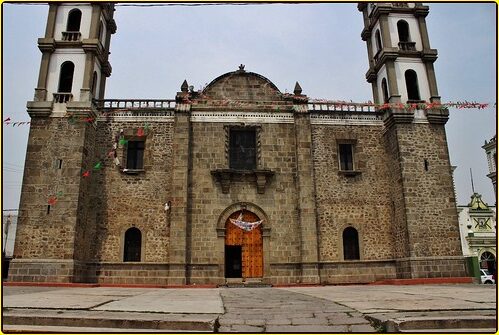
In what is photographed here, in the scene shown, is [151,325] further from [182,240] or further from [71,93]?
[71,93]

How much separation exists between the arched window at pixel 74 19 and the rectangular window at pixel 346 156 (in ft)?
48.2

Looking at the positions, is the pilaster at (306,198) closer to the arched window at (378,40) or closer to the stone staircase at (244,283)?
the stone staircase at (244,283)

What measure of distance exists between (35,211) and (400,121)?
16861 mm

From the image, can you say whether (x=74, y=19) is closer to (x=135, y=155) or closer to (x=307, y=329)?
(x=135, y=155)

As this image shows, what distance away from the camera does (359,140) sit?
1994cm

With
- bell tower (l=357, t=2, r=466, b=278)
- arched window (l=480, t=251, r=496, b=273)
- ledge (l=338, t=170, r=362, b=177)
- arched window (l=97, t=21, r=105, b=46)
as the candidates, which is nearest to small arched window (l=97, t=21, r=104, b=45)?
arched window (l=97, t=21, r=105, b=46)

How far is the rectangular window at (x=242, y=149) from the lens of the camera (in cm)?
1938

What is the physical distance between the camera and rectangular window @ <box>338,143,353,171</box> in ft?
65.1

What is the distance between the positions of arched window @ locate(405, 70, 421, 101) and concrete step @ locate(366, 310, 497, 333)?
53.3ft

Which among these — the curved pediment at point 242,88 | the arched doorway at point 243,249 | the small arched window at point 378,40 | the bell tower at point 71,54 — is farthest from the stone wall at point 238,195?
Answer: the small arched window at point 378,40

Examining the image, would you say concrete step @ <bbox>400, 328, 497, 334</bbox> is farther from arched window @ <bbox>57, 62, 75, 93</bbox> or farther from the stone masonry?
arched window @ <bbox>57, 62, 75, 93</bbox>

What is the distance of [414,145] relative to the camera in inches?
736

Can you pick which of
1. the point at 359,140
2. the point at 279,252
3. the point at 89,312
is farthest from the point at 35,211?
the point at 359,140

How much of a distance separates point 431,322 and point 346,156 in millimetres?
15125
